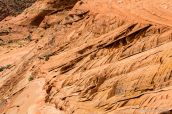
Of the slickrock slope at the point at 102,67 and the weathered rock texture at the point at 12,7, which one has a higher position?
the slickrock slope at the point at 102,67

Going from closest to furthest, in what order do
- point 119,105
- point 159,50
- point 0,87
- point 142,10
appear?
point 119,105 < point 159,50 < point 142,10 < point 0,87

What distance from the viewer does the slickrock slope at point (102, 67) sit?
44.8ft

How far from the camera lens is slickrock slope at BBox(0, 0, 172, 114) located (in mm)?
13641

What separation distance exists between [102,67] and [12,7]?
40960 mm

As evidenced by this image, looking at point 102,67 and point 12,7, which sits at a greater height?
point 102,67

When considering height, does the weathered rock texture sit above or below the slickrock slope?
below

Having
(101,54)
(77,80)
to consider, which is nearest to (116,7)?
(101,54)

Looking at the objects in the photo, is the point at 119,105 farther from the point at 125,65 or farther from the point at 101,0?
the point at 101,0

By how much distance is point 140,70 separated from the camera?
14398mm

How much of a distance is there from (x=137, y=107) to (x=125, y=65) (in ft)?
9.27

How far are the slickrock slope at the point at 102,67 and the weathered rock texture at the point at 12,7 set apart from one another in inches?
1140

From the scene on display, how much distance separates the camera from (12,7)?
181ft

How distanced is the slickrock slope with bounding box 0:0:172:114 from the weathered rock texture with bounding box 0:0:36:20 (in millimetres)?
28951

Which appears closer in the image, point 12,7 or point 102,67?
point 102,67
